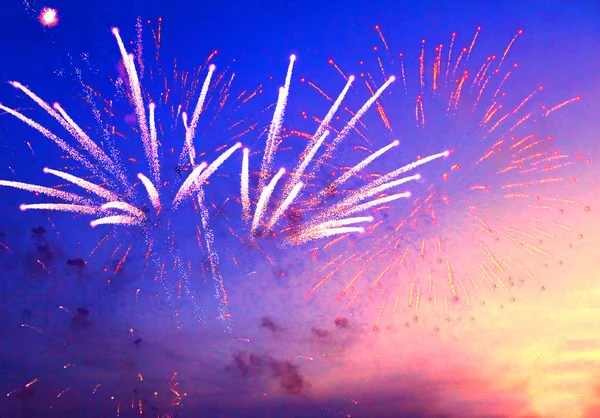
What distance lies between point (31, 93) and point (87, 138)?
94.9 inches

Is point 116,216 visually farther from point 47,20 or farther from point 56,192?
point 47,20

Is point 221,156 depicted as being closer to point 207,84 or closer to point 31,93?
point 207,84

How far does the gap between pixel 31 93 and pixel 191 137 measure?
578cm

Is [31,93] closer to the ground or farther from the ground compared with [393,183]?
farther from the ground

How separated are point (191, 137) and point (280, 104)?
132 inches

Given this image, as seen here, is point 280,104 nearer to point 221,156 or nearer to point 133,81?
point 221,156

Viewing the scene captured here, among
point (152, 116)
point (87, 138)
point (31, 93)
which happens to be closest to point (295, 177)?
point (152, 116)

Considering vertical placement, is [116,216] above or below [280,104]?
below

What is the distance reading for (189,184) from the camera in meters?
21.0

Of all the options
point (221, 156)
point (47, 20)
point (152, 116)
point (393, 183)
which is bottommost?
point (393, 183)

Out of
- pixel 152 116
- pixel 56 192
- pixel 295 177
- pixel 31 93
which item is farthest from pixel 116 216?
pixel 295 177

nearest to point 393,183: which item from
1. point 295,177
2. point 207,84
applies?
point 295,177

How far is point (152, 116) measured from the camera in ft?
68.5

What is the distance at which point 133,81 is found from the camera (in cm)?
2062
